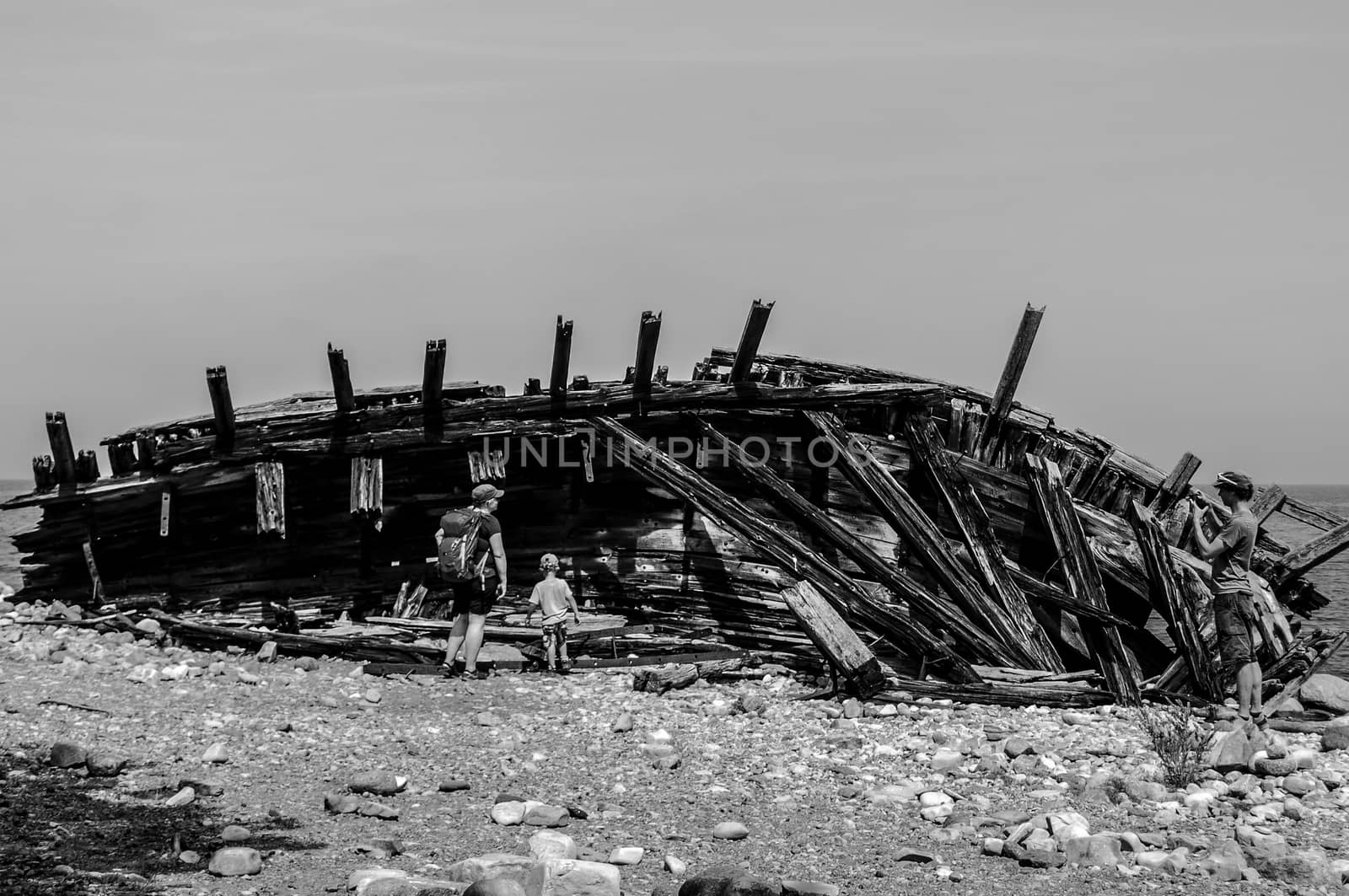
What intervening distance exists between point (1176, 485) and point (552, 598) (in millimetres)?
6890

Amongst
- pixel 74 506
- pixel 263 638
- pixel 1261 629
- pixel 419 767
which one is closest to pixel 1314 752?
pixel 1261 629

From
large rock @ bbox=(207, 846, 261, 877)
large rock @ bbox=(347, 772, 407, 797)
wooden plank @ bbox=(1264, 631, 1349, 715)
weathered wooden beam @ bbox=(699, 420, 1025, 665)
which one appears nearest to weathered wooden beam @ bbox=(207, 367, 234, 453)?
weathered wooden beam @ bbox=(699, 420, 1025, 665)

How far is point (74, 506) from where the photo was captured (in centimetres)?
1325

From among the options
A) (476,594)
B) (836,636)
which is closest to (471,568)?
(476,594)

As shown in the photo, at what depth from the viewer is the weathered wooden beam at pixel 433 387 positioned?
12445mm

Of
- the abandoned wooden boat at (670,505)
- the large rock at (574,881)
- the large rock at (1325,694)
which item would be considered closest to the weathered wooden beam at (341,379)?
the abandoned wooden boat at (670,505)

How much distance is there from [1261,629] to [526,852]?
8.02 metres

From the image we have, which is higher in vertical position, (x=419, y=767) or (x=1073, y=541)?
(x=1073, y=541)

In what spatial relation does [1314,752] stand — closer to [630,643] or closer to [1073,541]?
[1073,541]

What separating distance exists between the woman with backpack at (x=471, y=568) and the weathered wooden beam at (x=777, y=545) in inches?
75.2

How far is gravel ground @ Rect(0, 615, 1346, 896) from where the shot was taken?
629cm

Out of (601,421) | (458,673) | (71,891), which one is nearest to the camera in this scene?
(71,891)

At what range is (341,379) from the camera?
1257 cm

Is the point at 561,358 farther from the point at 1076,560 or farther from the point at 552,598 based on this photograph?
the point at 1076,560
